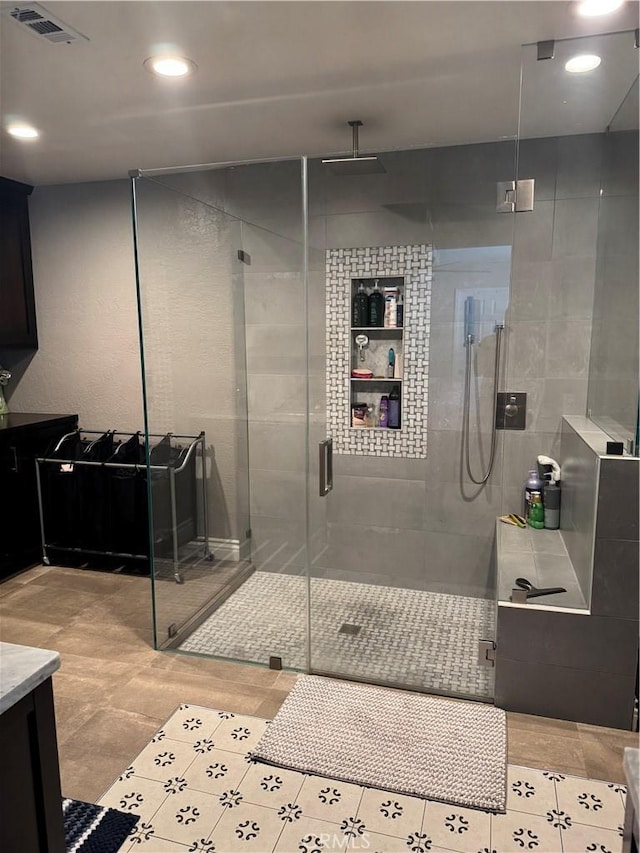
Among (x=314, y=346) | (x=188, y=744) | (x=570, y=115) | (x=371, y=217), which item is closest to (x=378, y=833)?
(x=188, y=744)

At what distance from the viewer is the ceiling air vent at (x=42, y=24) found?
1787 millimetres

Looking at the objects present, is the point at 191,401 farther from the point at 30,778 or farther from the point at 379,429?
the point at 30,778

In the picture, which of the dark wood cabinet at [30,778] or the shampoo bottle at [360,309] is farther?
the shampoo bottle at [360,309]

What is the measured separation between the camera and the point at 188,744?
2.20 meters

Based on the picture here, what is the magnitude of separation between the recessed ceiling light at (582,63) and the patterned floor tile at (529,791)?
101 inches

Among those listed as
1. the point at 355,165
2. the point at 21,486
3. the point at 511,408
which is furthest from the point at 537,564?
the point at 21,486

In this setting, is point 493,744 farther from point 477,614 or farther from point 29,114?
point 29,114

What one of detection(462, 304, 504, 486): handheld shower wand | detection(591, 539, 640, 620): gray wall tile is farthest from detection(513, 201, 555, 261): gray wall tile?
detection(591, 539, 640, 620): gray wall tile

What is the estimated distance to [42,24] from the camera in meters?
1.88

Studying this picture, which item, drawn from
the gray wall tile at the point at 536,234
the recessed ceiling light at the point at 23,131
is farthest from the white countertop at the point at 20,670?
the gray wall tile at the point at 536,234

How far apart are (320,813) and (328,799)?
0.21ft

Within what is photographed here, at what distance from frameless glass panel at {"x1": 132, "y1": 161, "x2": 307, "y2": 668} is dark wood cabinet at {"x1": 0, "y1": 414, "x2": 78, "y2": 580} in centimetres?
125

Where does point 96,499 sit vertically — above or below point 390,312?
below

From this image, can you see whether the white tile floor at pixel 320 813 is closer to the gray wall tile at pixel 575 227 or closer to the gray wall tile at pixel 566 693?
the gray wall tile at pixel 566 693
